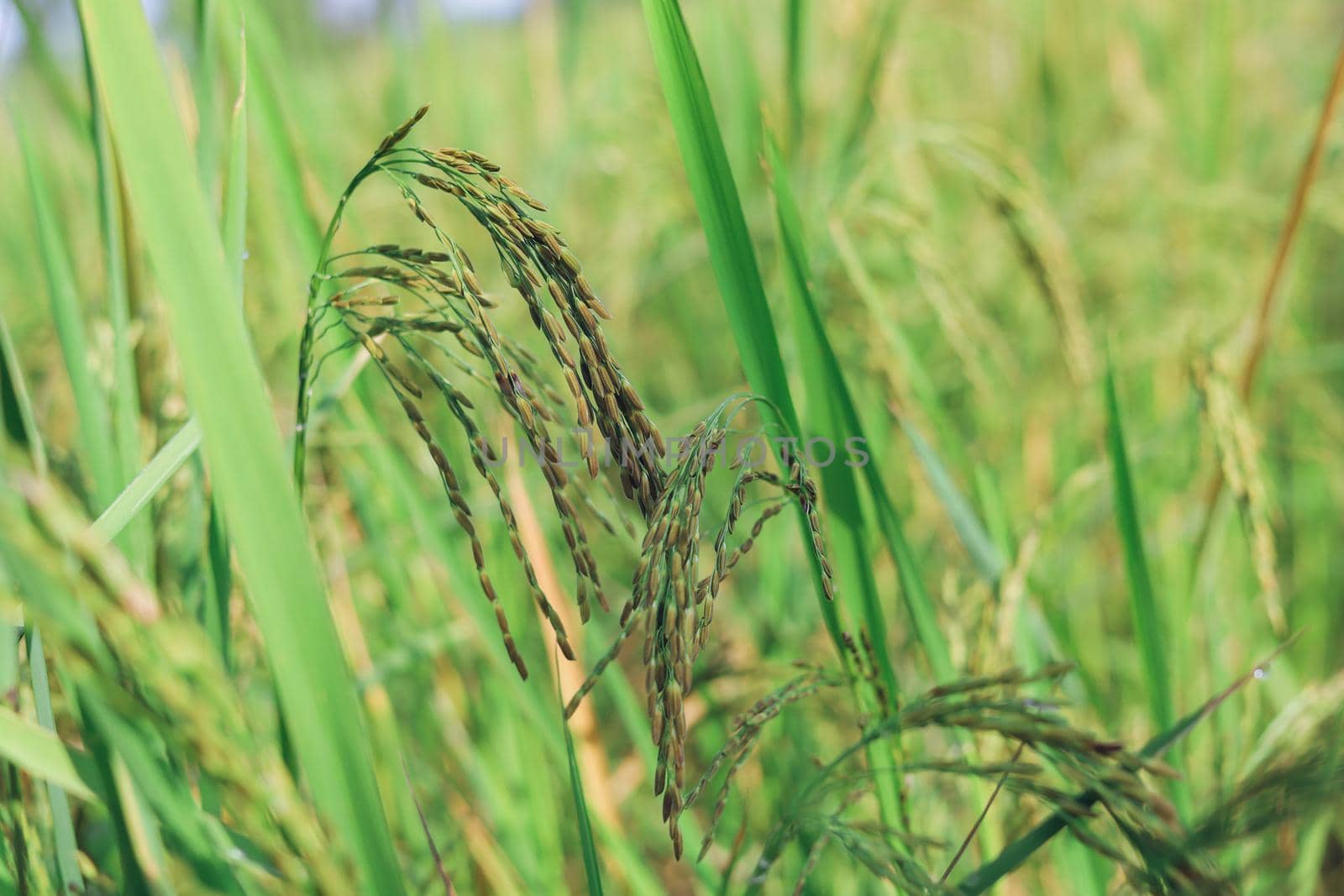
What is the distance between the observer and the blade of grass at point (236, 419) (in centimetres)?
39

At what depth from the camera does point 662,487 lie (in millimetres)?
547

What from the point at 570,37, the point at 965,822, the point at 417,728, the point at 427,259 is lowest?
the point at 965,822

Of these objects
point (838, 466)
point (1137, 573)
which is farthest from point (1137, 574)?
point (838, 466)

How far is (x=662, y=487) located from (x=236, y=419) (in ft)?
0.81

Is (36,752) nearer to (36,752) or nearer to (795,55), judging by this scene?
(36,752)

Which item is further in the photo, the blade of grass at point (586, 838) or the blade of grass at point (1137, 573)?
the blade of grass at point (1137, 573)

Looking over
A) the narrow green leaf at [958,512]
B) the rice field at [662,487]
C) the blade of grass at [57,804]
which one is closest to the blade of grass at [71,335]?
the rice field at [662,487]

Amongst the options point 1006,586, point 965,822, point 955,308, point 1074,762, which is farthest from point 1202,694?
point 1074,762

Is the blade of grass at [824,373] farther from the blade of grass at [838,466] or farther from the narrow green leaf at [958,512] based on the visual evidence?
the narrow green leaf at [958,512]

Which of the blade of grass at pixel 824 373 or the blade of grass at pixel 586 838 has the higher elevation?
the blade of grass at pixel 824 373

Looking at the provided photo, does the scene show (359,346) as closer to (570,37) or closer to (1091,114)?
(570,37)

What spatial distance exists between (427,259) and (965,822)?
0.93 meters

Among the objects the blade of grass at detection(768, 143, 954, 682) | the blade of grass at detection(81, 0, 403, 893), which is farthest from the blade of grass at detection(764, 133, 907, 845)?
the blade of grass at detection(81, 0, 403, 893)

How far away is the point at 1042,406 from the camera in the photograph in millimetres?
1673
